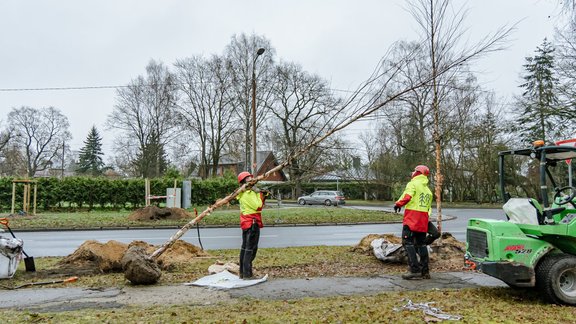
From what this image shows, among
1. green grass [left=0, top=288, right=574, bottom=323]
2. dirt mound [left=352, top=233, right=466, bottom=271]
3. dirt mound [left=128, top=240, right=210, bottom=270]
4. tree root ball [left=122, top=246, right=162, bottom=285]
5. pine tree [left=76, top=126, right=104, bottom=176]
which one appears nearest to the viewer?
green grass [left=0, top=288, right=574, bottom=323]

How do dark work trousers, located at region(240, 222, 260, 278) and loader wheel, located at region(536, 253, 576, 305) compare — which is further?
dark work trousers, located at region(240, 222, 260, 278)

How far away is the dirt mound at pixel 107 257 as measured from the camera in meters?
8.19

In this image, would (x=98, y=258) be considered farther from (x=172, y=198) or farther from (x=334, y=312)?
(x=172, y=198)

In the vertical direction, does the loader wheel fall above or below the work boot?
above

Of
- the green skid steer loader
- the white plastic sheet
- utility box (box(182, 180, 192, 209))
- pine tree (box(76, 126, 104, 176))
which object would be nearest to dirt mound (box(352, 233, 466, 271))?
the white plastic sheet

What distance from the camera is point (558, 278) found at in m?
5.81

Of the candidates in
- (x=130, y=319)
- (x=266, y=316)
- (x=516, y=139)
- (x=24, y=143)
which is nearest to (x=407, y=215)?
(x=266, y=316)

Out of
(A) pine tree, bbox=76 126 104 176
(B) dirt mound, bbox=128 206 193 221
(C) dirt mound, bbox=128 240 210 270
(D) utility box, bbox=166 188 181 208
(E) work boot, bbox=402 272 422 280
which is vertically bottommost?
(E) work boot, bbox=402 272 422 280

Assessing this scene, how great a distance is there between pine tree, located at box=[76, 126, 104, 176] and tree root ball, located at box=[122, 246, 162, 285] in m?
75.5

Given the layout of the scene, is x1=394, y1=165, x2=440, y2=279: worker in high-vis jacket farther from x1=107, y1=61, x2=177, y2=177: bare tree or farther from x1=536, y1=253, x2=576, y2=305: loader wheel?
x1=107, y1=61, x2=177, y2=177: bare tree

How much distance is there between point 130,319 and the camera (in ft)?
16.3

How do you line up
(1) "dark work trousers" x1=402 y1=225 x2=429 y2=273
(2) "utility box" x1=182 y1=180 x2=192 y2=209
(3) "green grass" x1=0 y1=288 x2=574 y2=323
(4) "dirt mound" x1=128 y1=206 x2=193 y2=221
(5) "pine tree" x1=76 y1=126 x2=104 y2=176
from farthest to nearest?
(5) "pine tree" x1=76 y1=126 x2=104 y2=176 < (2) "utility box" x1=182 y1=180 x2=192 y2=209 < (4) "dirt mound" x1=128 y1=206 x2=193 y2=221 < (1) "dark work trousers" x1=402 y1=225 x2=429 y2=273 < (3) "green grass" x1=0 y1=288 x2=574 y2=323

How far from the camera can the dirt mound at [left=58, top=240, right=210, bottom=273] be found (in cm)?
819

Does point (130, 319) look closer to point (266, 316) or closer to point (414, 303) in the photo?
point (266, 316)
